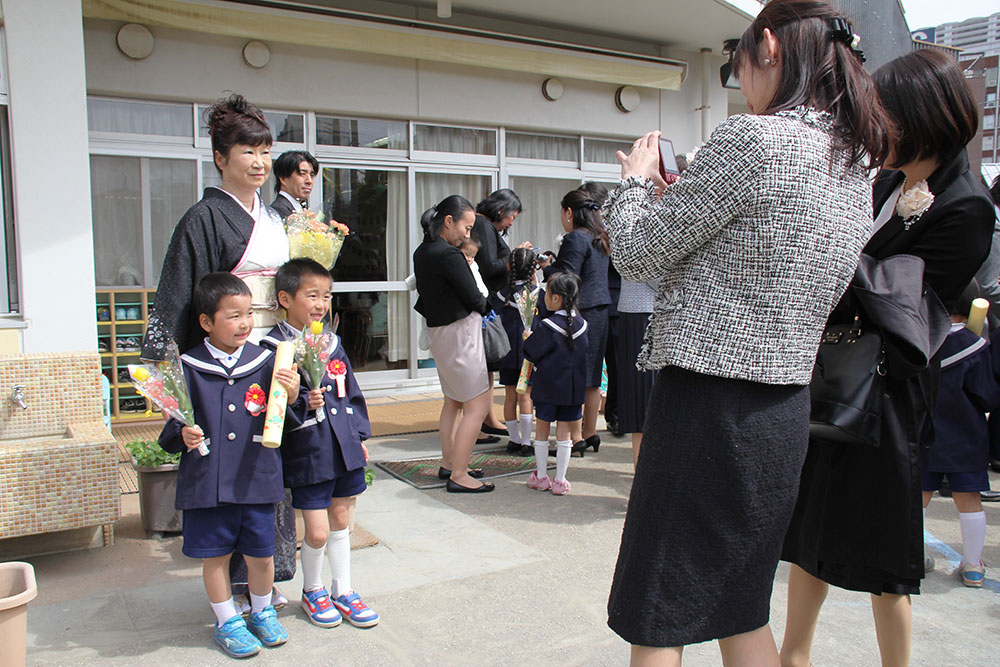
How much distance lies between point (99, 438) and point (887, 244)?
11.6 ft

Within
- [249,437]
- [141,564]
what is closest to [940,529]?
[249,437]

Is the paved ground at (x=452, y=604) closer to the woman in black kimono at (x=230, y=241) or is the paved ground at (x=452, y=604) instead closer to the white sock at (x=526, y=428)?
the woman in black kimono at (x=230, y=241)

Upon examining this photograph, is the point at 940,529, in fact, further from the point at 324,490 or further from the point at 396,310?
the point at 396,310

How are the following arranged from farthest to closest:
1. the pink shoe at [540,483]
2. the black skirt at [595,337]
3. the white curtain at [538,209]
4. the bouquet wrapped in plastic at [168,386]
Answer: the white curtain at [538,209] → the black skirt at [595,337] → the pink shoe at [540,483] → the bouquet wrapped in plastic at [168,386]

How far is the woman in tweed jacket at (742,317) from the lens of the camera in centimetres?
175

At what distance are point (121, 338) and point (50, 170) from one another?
2.55 metres

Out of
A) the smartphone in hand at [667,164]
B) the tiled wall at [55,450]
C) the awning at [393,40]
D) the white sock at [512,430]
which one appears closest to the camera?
the smartphone in hand at [667,164]

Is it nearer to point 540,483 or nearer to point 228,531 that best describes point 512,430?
point 540,483

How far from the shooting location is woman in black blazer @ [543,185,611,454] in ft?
19.1

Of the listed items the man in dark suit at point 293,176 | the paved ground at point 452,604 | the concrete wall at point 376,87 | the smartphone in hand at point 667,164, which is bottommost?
the paved ground at point 452,604

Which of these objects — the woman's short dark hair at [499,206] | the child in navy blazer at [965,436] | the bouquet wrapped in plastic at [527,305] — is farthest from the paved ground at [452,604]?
the woman's short dark hair at [499,206]

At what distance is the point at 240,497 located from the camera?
2910 mm

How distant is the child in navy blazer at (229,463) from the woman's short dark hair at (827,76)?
196cm

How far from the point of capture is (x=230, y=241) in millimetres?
3229
